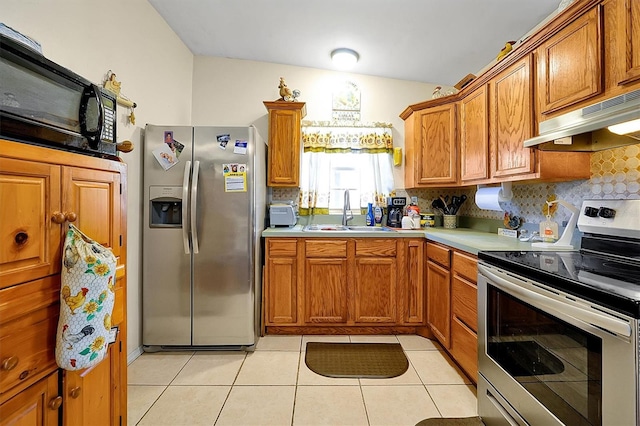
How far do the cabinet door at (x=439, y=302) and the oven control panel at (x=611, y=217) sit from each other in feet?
2.74

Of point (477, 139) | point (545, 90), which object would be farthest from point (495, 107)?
point (545, 90)

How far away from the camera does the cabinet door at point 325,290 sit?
2428 mm

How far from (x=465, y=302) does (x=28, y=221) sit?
211 cm

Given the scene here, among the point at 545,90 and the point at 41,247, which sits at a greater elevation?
the point at 545,90

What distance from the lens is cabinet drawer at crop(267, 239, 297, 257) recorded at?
241 centimetres

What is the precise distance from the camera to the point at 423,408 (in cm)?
159

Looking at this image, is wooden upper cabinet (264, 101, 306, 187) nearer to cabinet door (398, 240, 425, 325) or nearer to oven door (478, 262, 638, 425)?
cabinet door (398, 240, 425, 325)

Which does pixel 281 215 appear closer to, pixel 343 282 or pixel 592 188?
pixel 343 282

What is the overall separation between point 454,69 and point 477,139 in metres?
0.97

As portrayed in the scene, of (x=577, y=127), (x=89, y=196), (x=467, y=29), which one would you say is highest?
(x=467, y=29)

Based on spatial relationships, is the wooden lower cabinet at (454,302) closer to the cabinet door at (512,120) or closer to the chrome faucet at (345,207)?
the cabinet door at (512,120)

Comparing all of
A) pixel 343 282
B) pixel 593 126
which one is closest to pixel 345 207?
pixel 343 282

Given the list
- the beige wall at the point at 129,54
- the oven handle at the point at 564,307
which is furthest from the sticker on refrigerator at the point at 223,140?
the oven handle at the point at 564,307

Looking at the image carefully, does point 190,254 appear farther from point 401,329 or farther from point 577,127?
point 577,127
